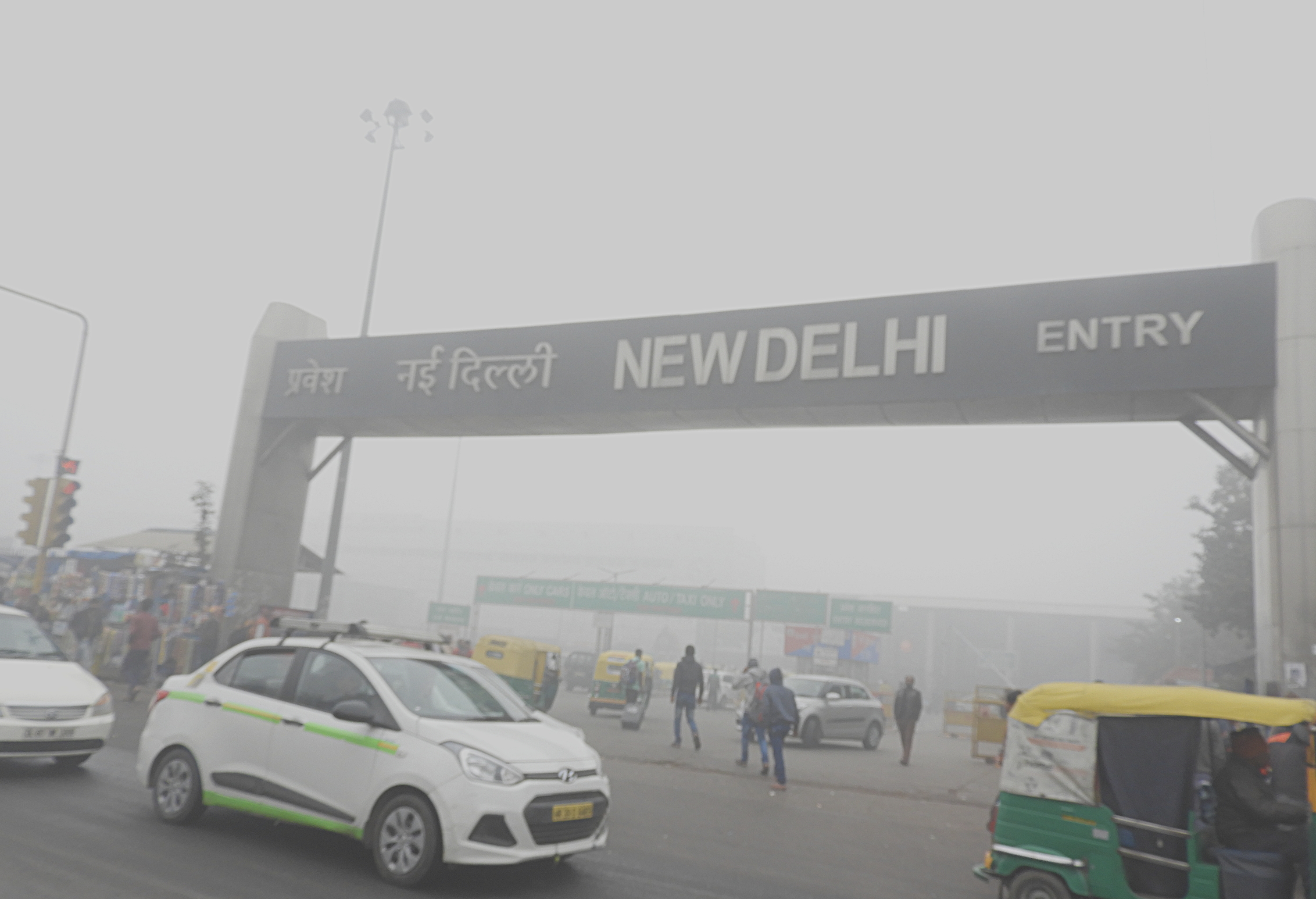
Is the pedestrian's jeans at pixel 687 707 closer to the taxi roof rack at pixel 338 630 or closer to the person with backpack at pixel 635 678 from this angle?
the person with backpack at pixel 635 678

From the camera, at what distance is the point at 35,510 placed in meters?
18.0

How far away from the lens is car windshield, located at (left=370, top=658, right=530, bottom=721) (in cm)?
700

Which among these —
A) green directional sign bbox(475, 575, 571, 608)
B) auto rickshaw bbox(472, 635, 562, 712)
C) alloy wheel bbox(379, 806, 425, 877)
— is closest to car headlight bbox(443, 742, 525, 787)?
alloy wheel bbox(379, 806, 425, 877)

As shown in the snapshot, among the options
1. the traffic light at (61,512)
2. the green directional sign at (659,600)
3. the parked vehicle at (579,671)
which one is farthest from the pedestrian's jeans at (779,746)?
the green directional sign at (659,600)

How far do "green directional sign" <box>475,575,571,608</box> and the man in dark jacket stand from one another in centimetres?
4307

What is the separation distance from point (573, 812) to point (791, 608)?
131ft

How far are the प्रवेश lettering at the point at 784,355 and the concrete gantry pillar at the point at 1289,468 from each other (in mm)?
4402

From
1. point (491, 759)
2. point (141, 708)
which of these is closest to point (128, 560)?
point (141, 708)

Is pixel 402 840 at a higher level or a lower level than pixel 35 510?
lower

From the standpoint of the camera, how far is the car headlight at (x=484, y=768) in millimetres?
6207

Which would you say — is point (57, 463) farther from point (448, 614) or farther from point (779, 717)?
point (448, 614)

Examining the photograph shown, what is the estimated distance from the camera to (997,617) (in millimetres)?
70062

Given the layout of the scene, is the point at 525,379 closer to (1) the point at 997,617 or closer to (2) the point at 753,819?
(2) the point at 753,819

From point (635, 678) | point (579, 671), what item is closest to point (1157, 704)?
point (635, 678)
